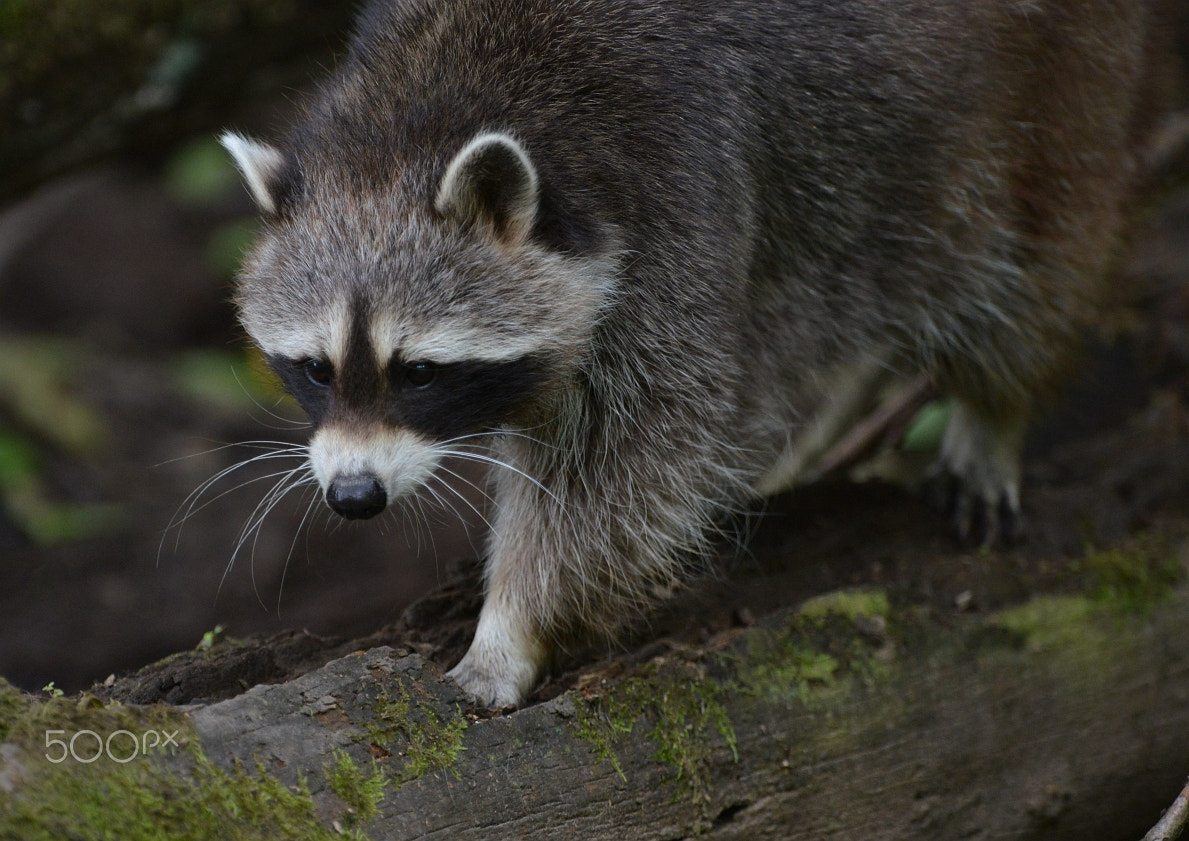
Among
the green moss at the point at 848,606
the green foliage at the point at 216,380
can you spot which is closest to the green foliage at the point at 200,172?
the green foliage at the point at 216,380

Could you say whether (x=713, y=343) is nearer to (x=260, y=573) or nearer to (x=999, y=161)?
(x=999, y=161)

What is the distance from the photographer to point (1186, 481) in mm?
5289

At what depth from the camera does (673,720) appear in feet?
11.8

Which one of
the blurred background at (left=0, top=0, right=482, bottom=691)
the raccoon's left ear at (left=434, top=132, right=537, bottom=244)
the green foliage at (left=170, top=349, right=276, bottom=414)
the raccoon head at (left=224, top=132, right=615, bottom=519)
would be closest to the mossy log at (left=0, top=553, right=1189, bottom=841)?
the raccoon head at (left=224, top=132, right=615, bottom=519)

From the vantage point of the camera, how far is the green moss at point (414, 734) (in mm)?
3096

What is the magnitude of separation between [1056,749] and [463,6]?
3.38 m

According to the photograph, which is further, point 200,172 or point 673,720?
point 200,172

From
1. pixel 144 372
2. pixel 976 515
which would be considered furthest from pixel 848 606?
pixel 144 372

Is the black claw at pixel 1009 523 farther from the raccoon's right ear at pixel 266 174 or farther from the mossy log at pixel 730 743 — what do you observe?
the raccoon's right ear at pixel 266 174

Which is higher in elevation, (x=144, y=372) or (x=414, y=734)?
(x=414, y=734)

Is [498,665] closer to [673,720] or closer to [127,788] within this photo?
[673,720]

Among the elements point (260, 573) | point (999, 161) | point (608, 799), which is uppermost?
point (999, 161)

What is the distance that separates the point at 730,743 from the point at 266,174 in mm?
2334

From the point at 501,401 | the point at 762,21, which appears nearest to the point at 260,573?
the point at 501,401
